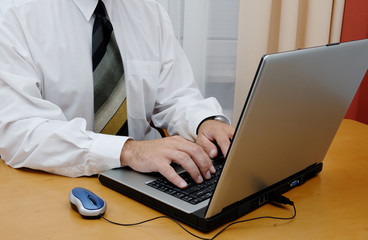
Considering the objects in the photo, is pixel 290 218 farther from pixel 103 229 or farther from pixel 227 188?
pixel 103 229

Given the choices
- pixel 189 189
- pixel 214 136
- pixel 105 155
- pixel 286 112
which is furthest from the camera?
pixel 214 136

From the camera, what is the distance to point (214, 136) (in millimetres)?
1153

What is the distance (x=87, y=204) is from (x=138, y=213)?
0.32 ft

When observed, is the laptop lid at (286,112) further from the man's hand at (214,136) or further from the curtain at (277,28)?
the curtain at (277,28)

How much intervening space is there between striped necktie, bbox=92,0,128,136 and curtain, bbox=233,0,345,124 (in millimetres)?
870

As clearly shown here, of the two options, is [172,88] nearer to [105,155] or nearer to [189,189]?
[105,155]

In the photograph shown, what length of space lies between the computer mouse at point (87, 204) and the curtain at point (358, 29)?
1658 millimetres

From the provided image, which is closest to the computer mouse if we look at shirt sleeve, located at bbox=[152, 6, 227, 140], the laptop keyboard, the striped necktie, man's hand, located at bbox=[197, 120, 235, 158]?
the laptop keyboard

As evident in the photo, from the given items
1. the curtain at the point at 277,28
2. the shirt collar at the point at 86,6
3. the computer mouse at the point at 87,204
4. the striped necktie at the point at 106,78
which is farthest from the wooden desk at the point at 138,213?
the curtain at the point at 277,28

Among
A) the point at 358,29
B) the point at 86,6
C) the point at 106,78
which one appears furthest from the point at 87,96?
the point at 358,29

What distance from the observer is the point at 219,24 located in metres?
2.07

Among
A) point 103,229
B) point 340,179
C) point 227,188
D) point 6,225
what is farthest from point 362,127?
point 6,225

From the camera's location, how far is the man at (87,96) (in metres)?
1.01

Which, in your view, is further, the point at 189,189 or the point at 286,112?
the point at 189,189
